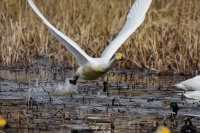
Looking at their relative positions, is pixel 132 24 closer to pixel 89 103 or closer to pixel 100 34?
pixel 89 103

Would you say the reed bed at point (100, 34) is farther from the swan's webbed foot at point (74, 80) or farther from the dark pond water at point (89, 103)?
the swan's webbed foot at point (74, 80)

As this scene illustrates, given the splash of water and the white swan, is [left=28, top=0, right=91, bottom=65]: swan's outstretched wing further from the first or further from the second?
the splash of water

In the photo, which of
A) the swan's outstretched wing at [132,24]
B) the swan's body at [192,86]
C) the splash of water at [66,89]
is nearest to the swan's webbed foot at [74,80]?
the splash of water at [66,89]

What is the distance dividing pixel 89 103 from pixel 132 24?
1279mm

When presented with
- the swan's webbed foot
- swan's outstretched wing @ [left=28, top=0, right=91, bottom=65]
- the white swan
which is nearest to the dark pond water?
the swan's webbed foot

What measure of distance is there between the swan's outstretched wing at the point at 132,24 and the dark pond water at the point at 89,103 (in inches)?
30.6

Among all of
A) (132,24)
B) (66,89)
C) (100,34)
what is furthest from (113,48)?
(100,34)

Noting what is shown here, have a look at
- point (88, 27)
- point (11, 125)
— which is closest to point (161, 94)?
point (88, 27)

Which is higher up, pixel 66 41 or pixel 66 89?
pixel 66 41

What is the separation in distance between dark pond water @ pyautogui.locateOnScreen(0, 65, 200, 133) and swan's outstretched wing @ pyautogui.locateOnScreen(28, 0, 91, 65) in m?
0.66

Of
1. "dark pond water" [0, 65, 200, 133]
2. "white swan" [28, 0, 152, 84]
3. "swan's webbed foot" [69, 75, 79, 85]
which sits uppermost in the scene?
"white swan" [28, 0, 152, 84]

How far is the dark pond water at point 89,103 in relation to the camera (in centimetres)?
932

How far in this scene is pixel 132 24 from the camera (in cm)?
1025

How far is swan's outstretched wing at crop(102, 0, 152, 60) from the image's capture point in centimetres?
1016
